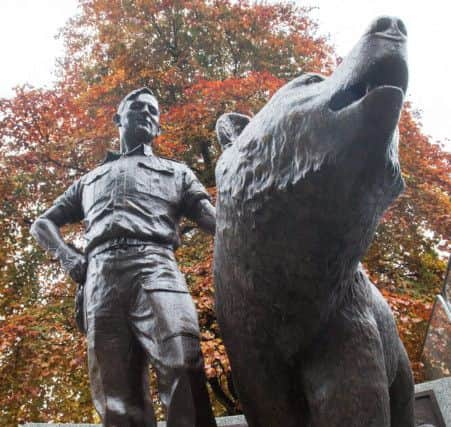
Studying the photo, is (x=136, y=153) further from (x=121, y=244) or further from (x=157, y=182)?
(x=121, y=244)

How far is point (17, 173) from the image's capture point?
9484 mm

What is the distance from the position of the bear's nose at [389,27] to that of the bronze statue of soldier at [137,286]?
5.27ft

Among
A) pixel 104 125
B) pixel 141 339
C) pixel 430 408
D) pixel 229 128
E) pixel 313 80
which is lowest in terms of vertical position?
pixel 430 408

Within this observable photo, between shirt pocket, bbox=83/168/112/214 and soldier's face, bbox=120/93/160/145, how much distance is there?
31 centimetres

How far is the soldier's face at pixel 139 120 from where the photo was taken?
3.41 meters

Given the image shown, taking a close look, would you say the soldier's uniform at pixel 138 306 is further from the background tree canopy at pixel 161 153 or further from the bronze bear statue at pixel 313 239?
the background tree canopy at pixel 161 153

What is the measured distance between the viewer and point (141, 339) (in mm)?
2686

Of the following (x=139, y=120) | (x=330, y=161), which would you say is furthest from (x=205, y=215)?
(x=330, y=161)

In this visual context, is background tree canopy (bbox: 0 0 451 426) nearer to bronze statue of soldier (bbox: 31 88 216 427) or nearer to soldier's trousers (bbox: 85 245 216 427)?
bronze statue of soldier (bbox: 31 88 216 427)

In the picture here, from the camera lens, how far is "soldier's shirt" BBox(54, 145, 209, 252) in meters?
2.93

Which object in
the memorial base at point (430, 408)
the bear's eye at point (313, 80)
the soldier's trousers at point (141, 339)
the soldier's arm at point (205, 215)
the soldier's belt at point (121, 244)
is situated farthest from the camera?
the memorial base at point (430, 408)

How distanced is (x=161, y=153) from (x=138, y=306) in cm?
655

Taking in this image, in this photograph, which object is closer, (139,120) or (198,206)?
(198,206)

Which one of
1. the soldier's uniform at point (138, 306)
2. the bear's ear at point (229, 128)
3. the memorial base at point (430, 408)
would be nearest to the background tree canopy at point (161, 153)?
the memorial base at point (430, 408)
